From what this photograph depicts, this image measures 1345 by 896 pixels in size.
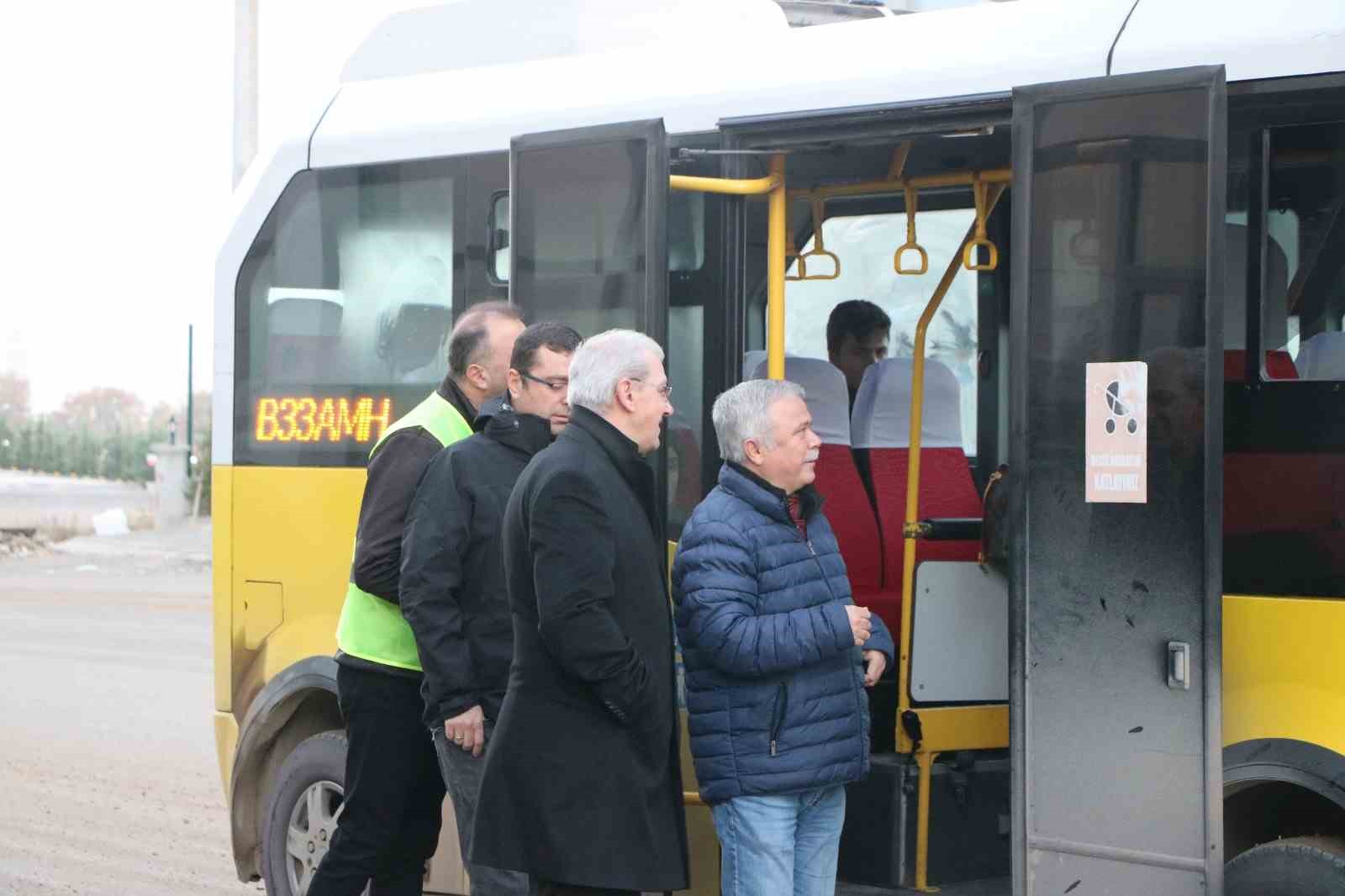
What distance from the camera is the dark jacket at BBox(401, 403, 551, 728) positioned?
4820 millimetres

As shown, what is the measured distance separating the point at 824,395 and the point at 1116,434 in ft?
6.03

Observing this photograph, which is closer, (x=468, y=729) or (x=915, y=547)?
(x=468, y=729)

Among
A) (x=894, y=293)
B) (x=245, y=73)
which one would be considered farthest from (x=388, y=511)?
(x=245, y=73)

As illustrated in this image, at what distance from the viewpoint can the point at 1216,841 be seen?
445 centimetres

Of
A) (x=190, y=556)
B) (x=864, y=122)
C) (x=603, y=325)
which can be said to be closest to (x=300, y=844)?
(x=603, y=325)

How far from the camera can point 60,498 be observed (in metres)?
45.2

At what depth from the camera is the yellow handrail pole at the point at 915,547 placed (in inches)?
230

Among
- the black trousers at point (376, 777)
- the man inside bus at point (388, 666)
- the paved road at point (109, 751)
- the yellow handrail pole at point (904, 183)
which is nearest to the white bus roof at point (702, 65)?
the yellow handrail pole at point (904, 183)

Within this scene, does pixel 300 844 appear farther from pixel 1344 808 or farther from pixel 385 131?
pixel 1344 808

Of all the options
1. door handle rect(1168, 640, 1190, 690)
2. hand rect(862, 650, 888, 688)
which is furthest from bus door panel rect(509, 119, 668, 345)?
door handle rect(1168, 640, 1190, 690)

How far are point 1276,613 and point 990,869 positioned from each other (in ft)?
6.01

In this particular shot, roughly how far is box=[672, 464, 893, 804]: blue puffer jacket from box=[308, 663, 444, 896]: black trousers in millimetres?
1037

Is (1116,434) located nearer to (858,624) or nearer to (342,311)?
(858,624)

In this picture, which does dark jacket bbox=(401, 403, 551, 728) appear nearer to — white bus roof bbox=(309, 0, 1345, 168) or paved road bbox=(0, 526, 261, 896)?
white bus roof bbox=(309, 0, 1345, 168)
